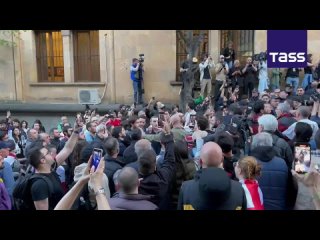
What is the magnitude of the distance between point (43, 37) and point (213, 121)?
12710mm

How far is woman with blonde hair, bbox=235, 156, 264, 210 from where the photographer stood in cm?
347

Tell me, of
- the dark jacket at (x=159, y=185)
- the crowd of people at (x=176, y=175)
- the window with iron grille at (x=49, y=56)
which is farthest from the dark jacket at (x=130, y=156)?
the window with iron grille at (x=49, y=56)

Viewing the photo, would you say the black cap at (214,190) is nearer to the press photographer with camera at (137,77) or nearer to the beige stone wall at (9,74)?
the press photographer with camera at (137,77)

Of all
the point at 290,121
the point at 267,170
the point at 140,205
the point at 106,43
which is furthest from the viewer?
the point at 106,43

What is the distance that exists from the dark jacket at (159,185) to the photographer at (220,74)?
10.7m

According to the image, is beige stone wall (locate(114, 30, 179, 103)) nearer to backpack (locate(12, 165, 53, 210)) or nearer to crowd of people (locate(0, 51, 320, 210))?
crowd of people (locate(0, 51, 320, 210))

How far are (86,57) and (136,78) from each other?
9.73 feet

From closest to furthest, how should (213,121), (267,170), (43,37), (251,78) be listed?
(267,170), (213,121), (251,78), (43,37)

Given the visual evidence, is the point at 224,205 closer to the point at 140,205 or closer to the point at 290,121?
the point at 140,205

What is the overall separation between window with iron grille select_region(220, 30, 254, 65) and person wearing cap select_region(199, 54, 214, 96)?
1570mm

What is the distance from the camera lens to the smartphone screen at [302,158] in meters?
3.61

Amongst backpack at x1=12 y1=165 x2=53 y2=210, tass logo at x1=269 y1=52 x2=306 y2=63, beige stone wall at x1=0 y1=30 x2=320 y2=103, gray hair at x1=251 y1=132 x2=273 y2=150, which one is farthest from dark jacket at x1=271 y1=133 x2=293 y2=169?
beige stone wall at x1=0 y1=30 x2=320 y2=103
